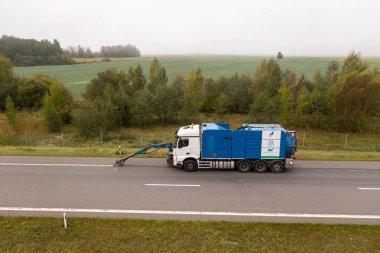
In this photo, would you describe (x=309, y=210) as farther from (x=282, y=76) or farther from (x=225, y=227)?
(x=282, y=76)

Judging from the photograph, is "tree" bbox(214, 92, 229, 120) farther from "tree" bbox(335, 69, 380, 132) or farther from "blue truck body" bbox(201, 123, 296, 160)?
"blue truck body" bbox(201, 123, 296, 160)

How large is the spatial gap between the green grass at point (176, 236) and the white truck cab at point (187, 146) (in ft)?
21.6

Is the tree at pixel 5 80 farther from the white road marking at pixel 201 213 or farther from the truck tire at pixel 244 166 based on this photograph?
the truck tire at pixel 244 166

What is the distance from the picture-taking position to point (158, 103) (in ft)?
141

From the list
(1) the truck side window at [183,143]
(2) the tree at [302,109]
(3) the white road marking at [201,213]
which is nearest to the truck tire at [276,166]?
(1) the truck side window at [183,143]

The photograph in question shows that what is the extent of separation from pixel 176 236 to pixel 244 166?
26.6 ft

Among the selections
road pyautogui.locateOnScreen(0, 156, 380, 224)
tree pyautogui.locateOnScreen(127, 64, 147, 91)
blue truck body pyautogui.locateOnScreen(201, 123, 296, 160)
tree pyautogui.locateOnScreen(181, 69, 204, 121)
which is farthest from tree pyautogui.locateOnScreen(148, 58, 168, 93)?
blue truck body pyautogui.locateOnScreen(201, 123, 296, 160)

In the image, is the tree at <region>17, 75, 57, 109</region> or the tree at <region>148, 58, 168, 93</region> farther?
the tree at <region>148, 58, 168, 93</region>

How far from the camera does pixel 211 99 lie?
162 feet

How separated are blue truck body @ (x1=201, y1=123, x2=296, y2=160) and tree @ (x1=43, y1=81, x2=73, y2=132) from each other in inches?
1192

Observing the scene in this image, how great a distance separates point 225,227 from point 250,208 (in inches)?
82.4

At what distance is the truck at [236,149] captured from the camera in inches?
638

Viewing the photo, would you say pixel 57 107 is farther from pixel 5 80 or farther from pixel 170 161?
pixel 170 161

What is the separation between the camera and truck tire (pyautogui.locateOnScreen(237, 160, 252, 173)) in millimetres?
16484
